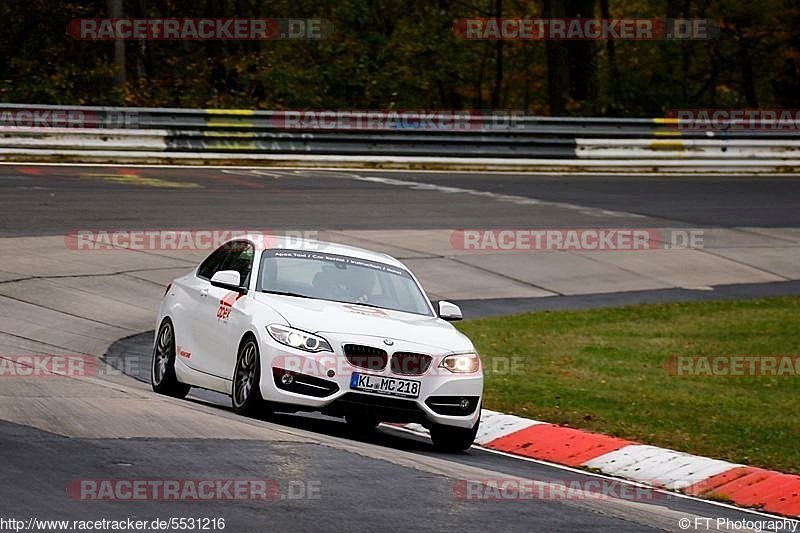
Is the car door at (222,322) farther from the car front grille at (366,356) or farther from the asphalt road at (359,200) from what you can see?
the asphalt road at (359,200)

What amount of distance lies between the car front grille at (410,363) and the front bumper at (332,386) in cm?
3

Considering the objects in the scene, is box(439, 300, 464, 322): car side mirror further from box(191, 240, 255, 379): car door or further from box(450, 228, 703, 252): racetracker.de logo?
box(450, 228, 703, 252): racetracker.de logo

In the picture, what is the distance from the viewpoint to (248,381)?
10734 mm

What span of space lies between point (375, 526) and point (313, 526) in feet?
1.10

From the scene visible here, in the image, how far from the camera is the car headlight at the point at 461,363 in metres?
10.8

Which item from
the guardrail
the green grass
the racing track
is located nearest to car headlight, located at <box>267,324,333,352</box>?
the racing track

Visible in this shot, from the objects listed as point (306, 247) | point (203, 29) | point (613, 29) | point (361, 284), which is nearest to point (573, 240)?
point (306, 247)

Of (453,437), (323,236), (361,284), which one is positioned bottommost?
(453,437)

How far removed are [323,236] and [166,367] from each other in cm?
1052

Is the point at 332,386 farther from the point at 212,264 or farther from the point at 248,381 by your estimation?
the point at 212,264

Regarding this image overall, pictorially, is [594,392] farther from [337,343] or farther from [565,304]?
[565,304]

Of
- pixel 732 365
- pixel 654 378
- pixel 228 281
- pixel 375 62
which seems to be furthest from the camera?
pixel 375 62

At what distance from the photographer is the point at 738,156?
34094 millimetres

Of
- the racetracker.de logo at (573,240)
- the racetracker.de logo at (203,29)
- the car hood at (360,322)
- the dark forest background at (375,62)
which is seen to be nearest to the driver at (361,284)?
the car hood at (360,322)
